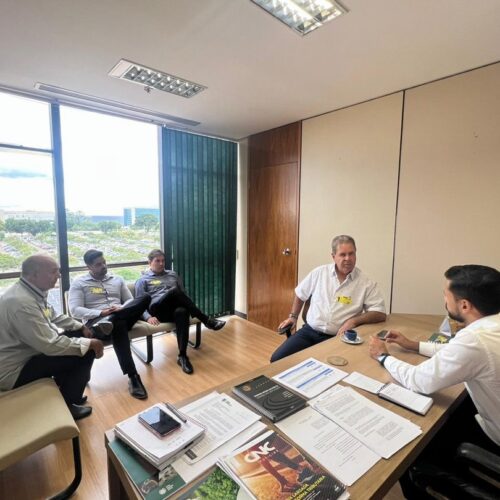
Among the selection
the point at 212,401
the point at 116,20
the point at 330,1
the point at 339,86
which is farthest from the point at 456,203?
the point at 116,20

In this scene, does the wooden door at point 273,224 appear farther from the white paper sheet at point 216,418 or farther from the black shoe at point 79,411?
the white paper sheet at point 216,418

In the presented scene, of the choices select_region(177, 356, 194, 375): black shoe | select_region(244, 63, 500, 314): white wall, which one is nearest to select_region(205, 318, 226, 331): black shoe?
select_region(177, 356, 194, 375): black shoe

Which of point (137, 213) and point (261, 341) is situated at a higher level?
point (137, 213)

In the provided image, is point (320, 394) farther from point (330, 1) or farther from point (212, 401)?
point (330, 1)

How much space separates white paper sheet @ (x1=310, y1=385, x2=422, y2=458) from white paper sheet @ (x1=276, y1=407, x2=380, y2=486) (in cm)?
3

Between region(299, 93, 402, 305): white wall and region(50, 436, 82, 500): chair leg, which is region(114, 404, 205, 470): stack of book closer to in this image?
region(50, 436, 82, 500): chair leg

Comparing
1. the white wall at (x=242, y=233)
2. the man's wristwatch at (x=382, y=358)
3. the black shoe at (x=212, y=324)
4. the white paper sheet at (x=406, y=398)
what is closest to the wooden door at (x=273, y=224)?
the white wall at (x=242, y=233)

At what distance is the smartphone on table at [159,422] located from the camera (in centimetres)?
92

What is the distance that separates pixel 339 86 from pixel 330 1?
1039 millimetres

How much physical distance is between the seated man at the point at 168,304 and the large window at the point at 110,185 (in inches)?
19.8

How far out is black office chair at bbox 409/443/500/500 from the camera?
89 cm

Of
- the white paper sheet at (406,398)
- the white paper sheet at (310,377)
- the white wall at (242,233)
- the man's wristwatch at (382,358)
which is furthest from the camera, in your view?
the white wall at (242,233)

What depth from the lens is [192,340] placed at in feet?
11.7

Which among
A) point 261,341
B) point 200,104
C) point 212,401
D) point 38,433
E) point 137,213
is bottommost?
point 261,341
